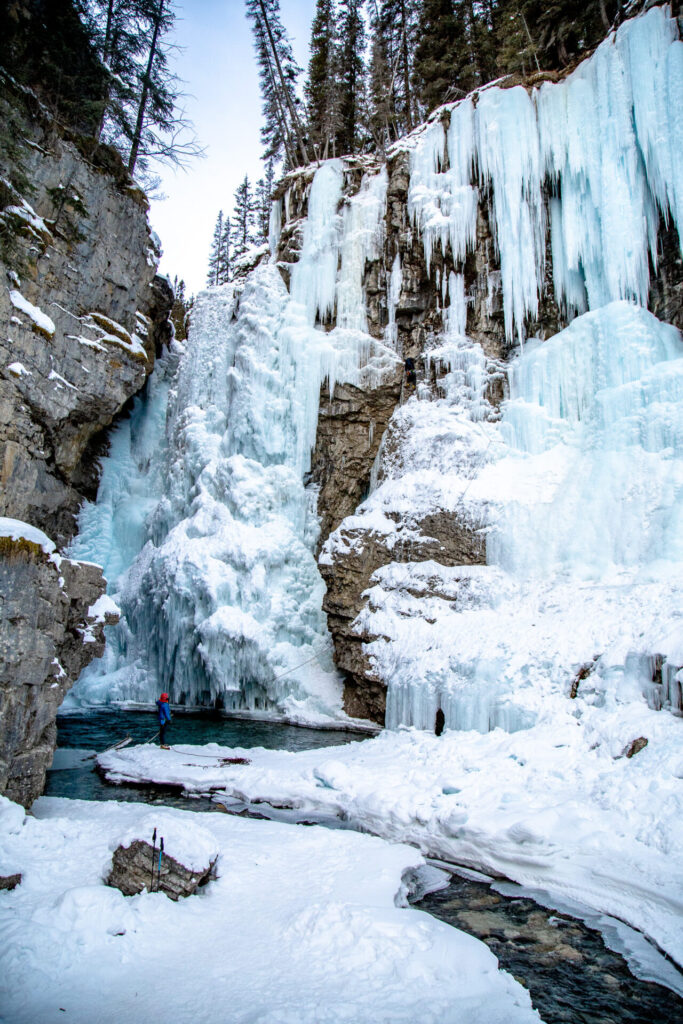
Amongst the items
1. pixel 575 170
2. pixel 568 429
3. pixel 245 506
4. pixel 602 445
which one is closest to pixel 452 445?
pixel 568 429

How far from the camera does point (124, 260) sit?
1959 cm

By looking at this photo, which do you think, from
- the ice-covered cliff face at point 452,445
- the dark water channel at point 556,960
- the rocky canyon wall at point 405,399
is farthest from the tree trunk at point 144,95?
the dark water channel at point 556,960

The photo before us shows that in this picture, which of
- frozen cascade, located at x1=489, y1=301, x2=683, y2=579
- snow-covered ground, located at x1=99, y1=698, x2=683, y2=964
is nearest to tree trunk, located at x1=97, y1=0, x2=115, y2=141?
frozen cascade, located at x1=489, y1=301, x2=683, y2=579

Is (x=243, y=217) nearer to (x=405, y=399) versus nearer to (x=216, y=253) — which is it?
(x=216, y=253)

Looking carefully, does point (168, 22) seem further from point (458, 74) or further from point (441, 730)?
point (441, 730)

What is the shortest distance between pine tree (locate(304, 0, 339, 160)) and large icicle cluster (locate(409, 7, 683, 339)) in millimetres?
10169

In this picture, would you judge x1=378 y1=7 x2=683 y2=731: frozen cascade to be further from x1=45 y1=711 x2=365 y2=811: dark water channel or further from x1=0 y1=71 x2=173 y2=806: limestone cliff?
x1=0 y1=71 x2=173 y2=806: limestone cliff

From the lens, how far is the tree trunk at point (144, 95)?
69.7ft

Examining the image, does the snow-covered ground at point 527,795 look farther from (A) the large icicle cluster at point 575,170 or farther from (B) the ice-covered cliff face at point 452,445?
(A) the large icicle cluster at point 575,170

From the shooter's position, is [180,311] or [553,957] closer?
[553,957]

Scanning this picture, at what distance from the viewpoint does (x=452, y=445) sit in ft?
53.6

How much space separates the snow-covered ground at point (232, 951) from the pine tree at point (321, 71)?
2816cm

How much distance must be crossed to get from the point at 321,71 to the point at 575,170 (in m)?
18.7

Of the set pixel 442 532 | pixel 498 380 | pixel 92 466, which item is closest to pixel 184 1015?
pixel 442 532
